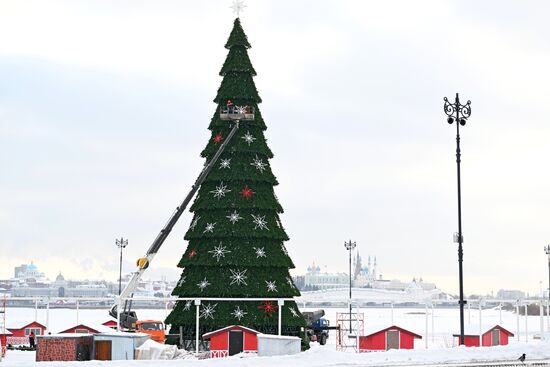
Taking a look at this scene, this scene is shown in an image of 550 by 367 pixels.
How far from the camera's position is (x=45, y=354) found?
34.2 metres

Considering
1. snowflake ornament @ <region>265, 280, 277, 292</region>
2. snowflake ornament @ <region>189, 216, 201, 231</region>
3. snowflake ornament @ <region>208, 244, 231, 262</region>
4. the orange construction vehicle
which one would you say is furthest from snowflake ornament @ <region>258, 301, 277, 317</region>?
the orange construction vehicle

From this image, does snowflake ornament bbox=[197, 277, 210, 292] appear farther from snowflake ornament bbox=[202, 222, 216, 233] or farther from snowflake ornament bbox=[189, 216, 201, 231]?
snowflake ornament bbox=[189, 216, 201, 231]

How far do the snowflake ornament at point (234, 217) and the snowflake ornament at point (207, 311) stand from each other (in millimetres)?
4723

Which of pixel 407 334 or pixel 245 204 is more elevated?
pixel 245 204

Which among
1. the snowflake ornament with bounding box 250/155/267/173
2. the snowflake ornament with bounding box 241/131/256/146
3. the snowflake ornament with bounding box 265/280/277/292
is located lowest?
the snowflake ornament with bounding box 265/280/277/292

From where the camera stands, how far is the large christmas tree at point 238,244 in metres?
44.0

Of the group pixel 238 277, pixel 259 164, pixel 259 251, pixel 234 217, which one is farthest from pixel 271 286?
pixel 259 164

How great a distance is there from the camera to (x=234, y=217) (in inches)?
1770

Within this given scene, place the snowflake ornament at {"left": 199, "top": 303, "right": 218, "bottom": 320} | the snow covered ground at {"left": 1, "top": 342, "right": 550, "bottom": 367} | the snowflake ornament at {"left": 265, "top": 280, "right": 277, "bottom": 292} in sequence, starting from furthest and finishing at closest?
the snowflake ornament at {"left": 265, "top": 280, "right": 277, "bottom": 292}, the snowflake ornament at {"left": 199, "top": 303, "right": 218, "bottom": 320}, the snow covered ground at {"left": 1, "top": 342, "right": 550, "bottom": 367}

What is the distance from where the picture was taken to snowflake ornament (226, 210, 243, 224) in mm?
44875

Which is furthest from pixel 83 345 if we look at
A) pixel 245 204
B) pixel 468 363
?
pixel 468 363

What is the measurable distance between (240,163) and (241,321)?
29.7ft

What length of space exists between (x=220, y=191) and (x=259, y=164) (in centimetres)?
277

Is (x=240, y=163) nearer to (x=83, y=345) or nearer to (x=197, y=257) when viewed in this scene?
(x=197, y=257)
